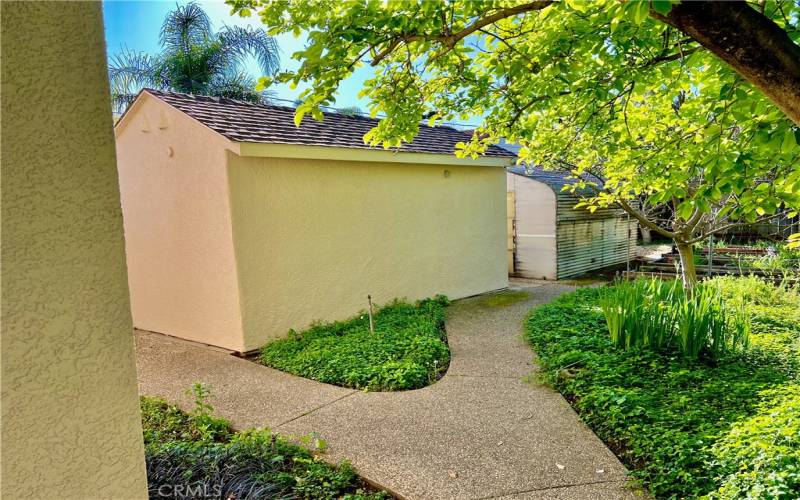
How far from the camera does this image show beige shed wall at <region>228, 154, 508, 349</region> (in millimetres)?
6980

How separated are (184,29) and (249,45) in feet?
7.60

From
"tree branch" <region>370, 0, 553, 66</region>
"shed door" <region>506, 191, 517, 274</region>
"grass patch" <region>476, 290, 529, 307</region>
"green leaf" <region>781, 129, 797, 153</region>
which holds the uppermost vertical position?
"tree branch" <region>370, 0, 553, 66</region>

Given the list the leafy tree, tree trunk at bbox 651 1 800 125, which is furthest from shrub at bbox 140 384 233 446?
tree trunk at bbox 651 1 800 125

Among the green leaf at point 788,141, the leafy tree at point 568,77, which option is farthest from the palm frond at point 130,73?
the green leaf at point 788,141

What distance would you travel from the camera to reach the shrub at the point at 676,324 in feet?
17.3

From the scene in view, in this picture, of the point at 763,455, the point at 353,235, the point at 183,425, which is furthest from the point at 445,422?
the point at 353,235

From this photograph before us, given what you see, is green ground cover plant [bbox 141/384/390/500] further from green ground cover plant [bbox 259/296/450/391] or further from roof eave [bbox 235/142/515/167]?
roof eave [bbox 235/142/515/167]

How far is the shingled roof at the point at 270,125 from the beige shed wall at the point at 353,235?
364mm

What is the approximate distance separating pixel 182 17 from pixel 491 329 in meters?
16.5

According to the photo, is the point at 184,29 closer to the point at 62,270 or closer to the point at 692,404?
the point at 62,270

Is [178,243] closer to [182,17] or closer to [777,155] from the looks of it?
[777,155]

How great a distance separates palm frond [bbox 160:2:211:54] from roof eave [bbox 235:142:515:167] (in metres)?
12.3

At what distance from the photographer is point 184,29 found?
16.9m

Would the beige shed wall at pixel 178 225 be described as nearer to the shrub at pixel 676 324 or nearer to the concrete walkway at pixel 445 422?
the concrete walkway at pixel 445 422
